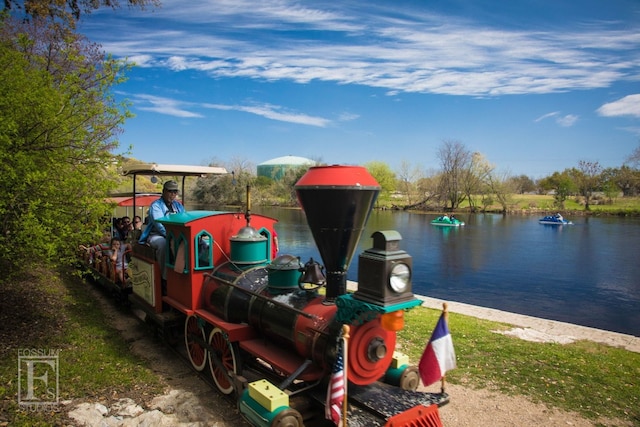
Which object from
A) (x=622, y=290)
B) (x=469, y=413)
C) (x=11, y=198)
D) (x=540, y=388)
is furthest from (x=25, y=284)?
(x=622, y=290)

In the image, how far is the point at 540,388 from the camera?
257 inches

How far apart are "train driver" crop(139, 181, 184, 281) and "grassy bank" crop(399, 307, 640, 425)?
16.1 ft

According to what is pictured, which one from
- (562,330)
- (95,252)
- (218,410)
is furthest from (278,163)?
(218,410)

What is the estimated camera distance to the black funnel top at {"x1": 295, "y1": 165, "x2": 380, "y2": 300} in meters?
4.46

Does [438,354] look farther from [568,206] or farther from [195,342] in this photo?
[568,206]

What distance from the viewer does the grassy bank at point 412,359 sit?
19.4ft

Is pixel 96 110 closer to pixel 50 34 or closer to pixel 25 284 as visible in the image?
pixel 25 284

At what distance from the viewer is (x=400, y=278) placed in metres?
4.08

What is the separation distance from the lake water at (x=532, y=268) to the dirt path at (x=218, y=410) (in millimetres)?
11184

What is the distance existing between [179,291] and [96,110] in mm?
3754

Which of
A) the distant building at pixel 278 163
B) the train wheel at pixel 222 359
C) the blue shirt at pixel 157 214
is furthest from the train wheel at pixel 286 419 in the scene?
the distant building at pixel 278 163

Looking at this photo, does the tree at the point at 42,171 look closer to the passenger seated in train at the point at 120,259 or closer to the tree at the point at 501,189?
the passenger seated in train at the point at 120,259

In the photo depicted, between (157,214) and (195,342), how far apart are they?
8.32ft

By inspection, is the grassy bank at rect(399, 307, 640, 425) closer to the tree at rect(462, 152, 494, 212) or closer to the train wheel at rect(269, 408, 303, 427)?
the train wheel at rect(269, 408, 303, 427)
